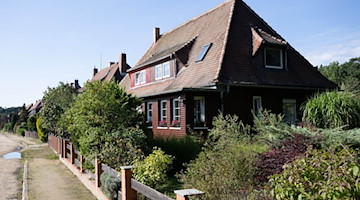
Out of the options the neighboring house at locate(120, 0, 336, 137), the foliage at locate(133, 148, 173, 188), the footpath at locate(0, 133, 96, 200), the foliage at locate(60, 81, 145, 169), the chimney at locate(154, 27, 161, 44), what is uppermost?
the chimney at locate(154, 27, 161, 44)

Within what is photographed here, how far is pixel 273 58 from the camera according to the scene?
61.3ft

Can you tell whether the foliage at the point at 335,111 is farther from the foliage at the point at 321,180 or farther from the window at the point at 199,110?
the foliage at the point at 321,180

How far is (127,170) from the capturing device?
7125 millimetres

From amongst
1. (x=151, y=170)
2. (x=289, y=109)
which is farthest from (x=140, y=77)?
(x=151, y=170)

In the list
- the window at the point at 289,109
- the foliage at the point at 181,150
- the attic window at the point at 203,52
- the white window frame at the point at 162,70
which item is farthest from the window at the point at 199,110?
the window at the point at 289,109

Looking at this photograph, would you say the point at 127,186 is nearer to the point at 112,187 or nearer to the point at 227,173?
the point at 112,187

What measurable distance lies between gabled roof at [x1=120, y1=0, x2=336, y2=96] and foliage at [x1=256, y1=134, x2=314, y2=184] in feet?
26.2

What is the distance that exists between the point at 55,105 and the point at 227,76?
14.2 m

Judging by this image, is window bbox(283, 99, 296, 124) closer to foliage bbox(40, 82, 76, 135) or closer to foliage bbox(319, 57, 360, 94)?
foliage bbox(40, 82, 76, 135)

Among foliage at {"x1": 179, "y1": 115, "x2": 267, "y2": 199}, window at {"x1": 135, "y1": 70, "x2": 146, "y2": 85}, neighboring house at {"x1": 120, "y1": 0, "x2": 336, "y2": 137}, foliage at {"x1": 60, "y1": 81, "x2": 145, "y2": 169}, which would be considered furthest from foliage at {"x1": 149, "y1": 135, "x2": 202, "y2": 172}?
window at {"x1": 135, "y1": 70, "x2": 146, "y2": 85}

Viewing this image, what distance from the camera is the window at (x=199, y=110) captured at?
53.7ft

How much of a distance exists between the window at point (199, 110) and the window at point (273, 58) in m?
4.46

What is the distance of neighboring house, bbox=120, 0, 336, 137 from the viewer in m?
16.2

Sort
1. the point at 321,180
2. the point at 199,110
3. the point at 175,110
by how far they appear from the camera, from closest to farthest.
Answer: the point at 321,180
the point at 199,110
the point at 175,110
